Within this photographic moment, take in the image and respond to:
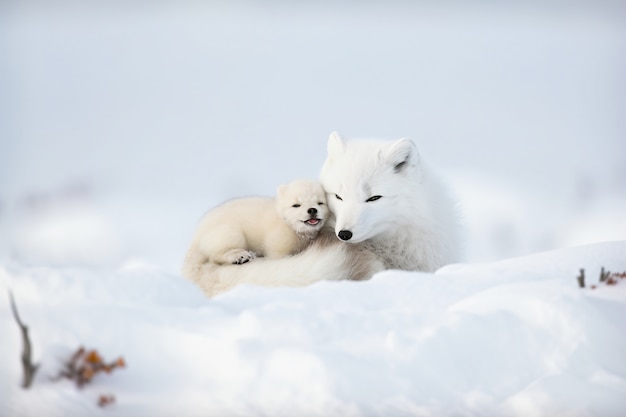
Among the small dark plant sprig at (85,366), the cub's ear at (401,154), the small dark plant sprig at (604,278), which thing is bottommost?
the small dark plant sprig at (604,278)

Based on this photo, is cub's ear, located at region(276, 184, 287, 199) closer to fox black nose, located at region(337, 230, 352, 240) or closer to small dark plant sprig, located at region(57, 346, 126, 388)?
fox black nose, located at region(337, 230, 352, 240)

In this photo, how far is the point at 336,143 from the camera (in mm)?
4223

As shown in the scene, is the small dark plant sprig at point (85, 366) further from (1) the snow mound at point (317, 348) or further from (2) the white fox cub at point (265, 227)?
(2) the white fox cub at point (265, 227)

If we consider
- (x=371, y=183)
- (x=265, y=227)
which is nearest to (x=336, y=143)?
(x=371, y=183)

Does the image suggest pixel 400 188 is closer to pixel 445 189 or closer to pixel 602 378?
pixel 445 189

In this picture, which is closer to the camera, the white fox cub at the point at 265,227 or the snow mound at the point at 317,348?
the snow mound at the point at 317,348

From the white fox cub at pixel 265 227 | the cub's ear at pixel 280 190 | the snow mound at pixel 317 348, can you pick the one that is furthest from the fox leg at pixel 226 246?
the snow mound at pixel 317 348

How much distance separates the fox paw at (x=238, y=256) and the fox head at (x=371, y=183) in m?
0.51

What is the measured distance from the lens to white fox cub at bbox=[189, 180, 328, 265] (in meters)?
3.77

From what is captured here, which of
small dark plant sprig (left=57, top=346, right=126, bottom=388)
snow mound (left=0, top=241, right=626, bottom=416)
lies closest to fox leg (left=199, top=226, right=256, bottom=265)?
snow mound (left=0, top=241, right=626, bottom=416)

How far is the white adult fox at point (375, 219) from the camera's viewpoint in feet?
11.9

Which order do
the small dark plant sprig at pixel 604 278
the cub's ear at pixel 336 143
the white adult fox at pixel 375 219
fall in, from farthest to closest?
the cub's ear at pixel 336 143 < the white adult fox at pixel 375 219 < the small dark plant sprig at pixel 604 278

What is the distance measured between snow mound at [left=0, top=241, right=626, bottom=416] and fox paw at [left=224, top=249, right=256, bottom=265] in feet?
3.05

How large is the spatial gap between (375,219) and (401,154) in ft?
1.44
